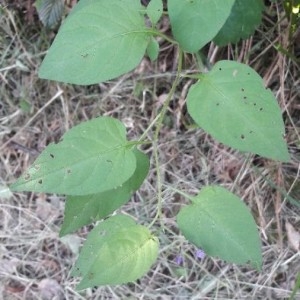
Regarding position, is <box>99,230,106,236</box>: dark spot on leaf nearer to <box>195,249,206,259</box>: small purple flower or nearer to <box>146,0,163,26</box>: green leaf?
<box>146,0,163,26</box>: green leaf

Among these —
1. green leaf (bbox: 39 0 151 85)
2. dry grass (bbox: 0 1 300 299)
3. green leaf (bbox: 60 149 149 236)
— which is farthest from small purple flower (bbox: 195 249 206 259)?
green leaf (bbox: 39 0 151 85)

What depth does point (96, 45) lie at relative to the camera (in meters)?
1.06

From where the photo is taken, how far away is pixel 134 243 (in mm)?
1099

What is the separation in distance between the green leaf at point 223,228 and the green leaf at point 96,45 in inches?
13.1

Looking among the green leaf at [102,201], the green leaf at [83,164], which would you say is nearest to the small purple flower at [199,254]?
the green leaf at [102,201]

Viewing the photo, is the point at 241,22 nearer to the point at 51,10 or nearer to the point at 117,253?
the point at 51,10

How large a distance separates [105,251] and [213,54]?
0.81m

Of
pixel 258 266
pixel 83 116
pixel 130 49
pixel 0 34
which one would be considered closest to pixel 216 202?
pixel 258 266

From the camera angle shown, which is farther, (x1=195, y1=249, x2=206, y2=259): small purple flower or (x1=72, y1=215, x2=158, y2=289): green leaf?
(x1=195, y1=249, x2=206, y2=259): small purple flower

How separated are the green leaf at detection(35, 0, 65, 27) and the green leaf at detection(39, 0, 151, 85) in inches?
21.1

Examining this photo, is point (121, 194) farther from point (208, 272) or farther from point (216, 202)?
point (208, 272)

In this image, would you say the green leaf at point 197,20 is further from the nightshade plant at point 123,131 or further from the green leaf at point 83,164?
the green leaf at point 83,164

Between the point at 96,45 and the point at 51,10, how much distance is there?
1.98 ft

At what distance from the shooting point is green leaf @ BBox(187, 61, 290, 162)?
1.00 meters
